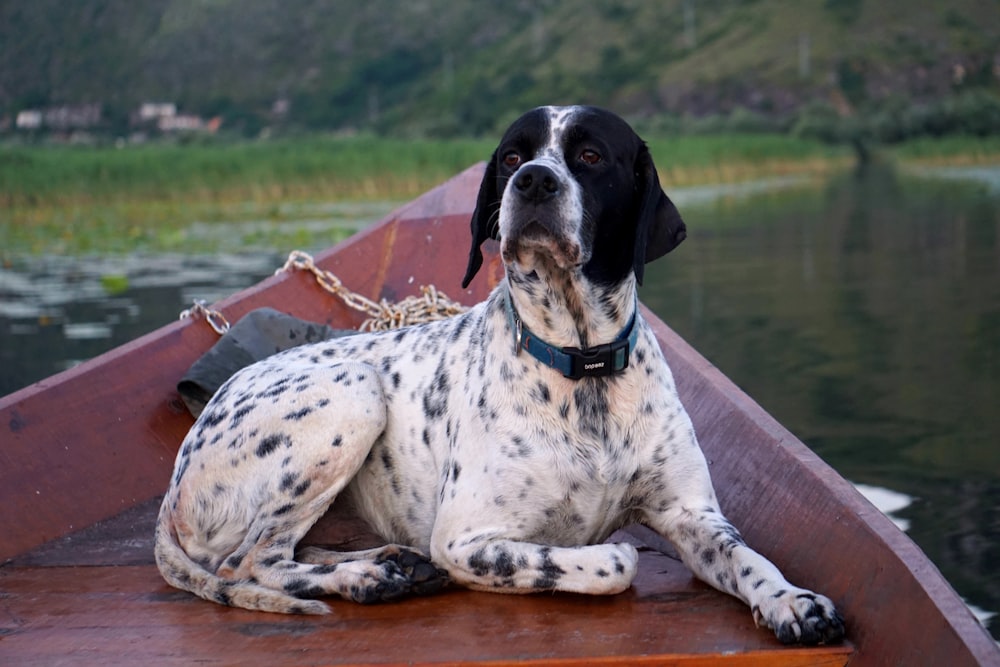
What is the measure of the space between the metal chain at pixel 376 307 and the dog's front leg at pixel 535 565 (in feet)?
6.25

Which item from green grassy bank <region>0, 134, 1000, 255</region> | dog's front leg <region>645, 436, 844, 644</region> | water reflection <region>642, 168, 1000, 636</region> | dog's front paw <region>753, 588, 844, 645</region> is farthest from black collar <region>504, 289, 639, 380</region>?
green grassy bank <region>0, 134, 1000, 255</region>

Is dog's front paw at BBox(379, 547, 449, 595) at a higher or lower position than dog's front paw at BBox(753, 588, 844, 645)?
lower

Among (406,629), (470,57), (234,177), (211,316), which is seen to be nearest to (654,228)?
(406,629)

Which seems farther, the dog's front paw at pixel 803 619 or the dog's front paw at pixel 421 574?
the dog's front paw at pixel 421 574

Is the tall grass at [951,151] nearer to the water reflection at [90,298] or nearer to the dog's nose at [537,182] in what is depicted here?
the water reflection at [90,298]

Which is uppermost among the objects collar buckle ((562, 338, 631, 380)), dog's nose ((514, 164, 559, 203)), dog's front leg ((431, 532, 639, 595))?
dog's nose ((514, 164, 559, 203))

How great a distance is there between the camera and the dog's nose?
3119 millimetres

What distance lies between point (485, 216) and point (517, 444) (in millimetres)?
702

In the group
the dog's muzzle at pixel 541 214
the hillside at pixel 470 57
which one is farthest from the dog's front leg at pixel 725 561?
the hillside at pixel 470 57

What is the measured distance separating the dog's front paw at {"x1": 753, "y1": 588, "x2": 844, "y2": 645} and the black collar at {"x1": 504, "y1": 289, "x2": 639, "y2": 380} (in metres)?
0.77

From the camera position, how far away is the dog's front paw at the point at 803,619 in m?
2.73

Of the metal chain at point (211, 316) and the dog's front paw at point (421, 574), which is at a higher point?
the metal chain at point (211, 316)

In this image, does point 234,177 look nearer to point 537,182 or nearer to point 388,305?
point 388,305

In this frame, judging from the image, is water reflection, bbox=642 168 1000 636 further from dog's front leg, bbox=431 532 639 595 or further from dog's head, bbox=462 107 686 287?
dog's head, bbox=462 107 686 287
